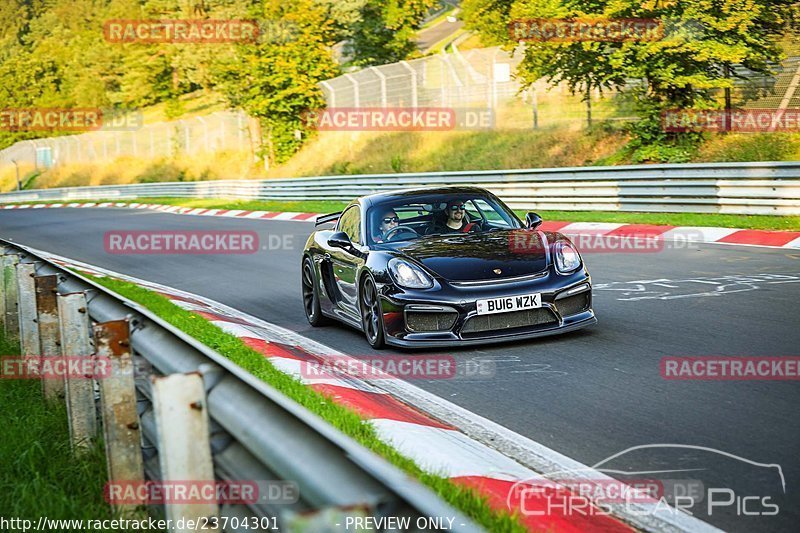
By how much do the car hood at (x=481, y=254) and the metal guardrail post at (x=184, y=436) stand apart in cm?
506

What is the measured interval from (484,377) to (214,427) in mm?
4161

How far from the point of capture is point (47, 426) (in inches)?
229

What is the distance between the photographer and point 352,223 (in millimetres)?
10062

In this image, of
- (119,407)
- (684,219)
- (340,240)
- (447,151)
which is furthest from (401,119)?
(119,407)

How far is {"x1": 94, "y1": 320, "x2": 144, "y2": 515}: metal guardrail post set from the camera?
4.19m

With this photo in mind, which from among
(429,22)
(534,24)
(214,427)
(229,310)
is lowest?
(229,310)

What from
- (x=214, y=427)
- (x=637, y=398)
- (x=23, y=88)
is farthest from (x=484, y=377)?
(x=23, y=88)

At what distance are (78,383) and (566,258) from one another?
4519 mm

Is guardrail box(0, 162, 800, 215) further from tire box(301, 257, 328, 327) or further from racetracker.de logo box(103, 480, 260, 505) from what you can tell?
racetracker.de logo box(103, 480, 260, 505)

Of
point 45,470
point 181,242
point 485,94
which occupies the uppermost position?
point 485,94

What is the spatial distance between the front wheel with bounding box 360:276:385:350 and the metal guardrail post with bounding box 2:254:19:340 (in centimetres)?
293

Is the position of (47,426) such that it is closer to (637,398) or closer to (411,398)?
(411,398)

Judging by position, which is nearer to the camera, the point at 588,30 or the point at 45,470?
the point at 45,470

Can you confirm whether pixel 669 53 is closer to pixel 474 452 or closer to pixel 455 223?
pixel 455 223
